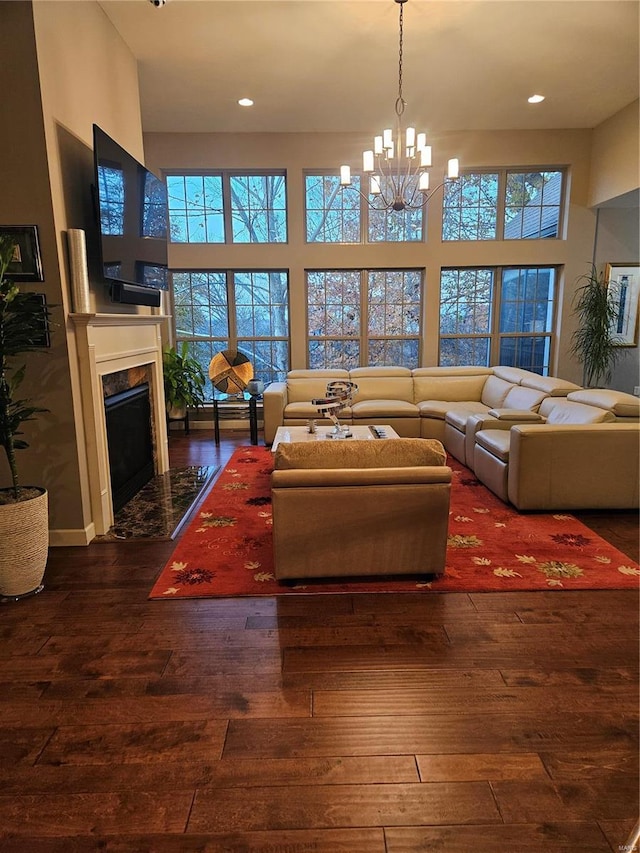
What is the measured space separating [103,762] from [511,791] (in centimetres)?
129

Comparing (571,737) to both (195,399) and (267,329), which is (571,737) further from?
(267,329)

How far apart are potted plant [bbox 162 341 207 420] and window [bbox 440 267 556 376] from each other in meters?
3.29

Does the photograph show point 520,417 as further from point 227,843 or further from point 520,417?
point 227,843

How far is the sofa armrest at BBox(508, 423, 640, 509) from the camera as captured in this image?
11.5 ft

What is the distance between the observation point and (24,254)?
2.91 meters

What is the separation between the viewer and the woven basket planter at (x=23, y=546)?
2.53m

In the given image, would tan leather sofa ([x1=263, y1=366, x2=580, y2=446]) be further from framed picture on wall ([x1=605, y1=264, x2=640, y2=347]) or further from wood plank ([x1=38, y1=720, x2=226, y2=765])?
wood plank ([x1=38, y1=720, x2=226, y2=765])

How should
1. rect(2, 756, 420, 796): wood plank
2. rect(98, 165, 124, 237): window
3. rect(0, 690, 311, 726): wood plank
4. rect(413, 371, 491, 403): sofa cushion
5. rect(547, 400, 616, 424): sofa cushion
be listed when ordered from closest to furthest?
rect(2, 756, 420, 796): wood plank → rect(0, 690, 311, 726): wood plank → rect(98, 165, 124, 237): window → rect(547, 400, 616, 424): sofa cushion → rect(413, 371, 491, 403): sofa cushion

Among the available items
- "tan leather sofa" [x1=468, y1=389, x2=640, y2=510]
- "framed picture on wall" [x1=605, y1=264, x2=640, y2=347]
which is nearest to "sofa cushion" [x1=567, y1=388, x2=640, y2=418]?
"tan leather sofa" [x1=468, y1=389, x2=640, y2=510]

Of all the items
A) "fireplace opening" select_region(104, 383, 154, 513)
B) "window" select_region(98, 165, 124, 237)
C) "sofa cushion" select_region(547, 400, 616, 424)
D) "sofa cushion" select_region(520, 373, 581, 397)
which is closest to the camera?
"window" select_region(98, 165, 124, 237)

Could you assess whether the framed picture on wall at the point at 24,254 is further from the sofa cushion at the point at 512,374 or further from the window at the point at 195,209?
the sofa cushion at the point at 512,374

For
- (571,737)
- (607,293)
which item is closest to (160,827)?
(571,737)

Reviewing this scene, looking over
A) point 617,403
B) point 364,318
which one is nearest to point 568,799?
point 617,403

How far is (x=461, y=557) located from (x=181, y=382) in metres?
4.25
